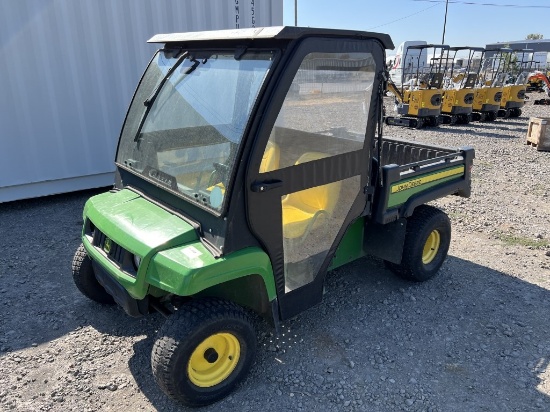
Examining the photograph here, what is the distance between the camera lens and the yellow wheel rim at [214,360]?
246 centimetres

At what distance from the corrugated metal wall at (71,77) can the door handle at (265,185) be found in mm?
4255

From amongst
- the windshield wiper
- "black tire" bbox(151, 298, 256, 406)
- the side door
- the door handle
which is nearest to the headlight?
"black tire" bbox(151, 298, 256, 406)

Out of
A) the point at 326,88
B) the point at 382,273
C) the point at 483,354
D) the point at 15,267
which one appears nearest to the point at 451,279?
the point at 382,273

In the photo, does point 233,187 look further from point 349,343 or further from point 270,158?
point 349,343

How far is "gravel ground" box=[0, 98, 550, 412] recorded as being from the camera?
8.60ft

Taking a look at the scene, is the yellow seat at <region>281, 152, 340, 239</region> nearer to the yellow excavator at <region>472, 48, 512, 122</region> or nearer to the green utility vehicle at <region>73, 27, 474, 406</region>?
the green utility vehicle at <region>73, 27, 474, 406</region>

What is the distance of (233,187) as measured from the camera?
7.44 ft

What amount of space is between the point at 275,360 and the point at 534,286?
2.46m

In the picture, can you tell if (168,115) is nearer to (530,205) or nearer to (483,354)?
(483,354)

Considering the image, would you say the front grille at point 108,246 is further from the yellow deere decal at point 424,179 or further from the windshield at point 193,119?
the yellow deere decal at point 424,179

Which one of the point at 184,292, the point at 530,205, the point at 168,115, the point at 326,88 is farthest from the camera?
the point at 530,205

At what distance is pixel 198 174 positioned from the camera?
253 centimetres

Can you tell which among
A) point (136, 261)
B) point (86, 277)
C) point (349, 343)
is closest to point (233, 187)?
point (136, 261)

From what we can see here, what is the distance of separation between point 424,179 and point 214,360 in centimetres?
214
